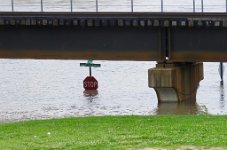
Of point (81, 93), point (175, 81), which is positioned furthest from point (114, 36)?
point (81, 93)

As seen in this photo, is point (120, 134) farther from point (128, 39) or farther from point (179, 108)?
point (128, 39)

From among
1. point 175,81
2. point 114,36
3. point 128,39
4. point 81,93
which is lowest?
point 81,93

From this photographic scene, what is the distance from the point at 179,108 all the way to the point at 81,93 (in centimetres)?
716

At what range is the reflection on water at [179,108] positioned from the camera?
104 feet

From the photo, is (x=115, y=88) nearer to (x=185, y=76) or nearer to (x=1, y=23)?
(x=185, y=76)

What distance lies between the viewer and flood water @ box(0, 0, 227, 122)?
3225 cm

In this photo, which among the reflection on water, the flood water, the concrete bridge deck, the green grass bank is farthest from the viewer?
the concrete bridge deck

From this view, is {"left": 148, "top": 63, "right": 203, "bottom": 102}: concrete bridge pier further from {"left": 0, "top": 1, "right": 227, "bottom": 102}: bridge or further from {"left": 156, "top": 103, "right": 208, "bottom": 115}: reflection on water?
{"left": 156, "top": 103, "right": 208, "bottom": 115}: reflection on water

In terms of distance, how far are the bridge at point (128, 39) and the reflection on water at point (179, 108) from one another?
45 cm

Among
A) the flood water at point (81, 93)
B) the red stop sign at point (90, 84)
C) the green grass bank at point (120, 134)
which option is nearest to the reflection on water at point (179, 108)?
the flood water at point (81, 93)

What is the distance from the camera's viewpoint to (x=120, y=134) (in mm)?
13555

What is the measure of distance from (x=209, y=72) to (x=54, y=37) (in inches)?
593

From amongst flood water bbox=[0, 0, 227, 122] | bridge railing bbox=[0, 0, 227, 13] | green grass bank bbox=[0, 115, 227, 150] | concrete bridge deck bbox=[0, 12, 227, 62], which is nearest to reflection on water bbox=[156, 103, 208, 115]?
flood water bbox=[0, 0, 227, 122]

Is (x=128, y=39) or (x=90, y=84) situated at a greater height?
(x=128, y=39)
